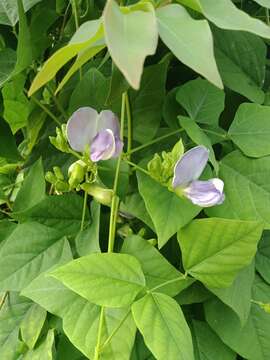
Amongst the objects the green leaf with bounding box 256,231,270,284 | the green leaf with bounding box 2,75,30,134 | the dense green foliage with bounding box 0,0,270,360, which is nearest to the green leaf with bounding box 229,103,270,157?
the dense green foliage with bounding box 0,0,270,360

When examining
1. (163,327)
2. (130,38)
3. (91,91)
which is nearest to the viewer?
(130,38)

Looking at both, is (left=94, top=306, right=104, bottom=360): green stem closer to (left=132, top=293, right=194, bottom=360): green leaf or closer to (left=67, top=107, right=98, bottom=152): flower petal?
(left=132, top=293, right=194, bottom=360): green leaf

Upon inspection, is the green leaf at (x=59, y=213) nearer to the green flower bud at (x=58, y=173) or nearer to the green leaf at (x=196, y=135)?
the green flower bud at (x=58, y=173)

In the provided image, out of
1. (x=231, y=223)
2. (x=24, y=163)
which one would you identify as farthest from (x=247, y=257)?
(x=24, y=163)

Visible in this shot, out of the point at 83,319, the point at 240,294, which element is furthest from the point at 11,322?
the point at 240,294

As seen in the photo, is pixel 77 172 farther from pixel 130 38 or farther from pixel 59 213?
pixel 130 38

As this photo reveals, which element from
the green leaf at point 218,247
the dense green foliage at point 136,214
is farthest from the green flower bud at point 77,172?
the green leaf at point 218,247

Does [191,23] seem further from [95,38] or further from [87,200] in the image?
[87,200]
